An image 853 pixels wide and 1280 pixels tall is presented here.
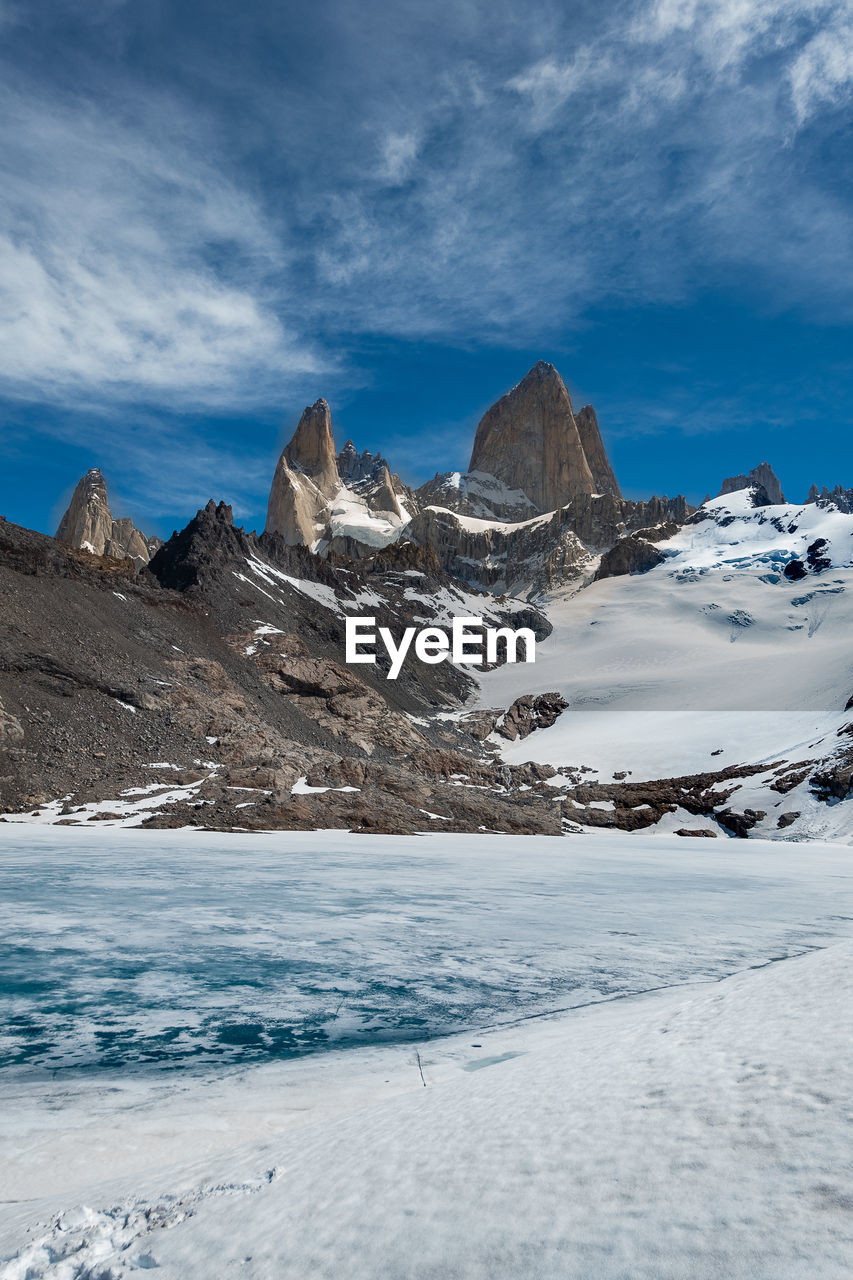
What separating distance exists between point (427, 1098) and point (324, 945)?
6747 mm

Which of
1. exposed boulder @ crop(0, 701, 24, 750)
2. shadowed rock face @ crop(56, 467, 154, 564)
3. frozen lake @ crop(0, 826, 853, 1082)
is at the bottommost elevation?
frozen lake @ crop(0, 826, 853, 1082)

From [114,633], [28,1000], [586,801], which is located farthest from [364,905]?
[586,801]

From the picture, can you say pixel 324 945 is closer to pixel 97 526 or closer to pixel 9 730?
pixel 9 730

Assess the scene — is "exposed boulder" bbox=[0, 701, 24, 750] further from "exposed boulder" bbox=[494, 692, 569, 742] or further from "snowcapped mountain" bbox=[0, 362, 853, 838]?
"exposed boulder" bbox=[494, 692, 569, 742]

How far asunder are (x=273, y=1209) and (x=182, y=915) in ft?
35.6

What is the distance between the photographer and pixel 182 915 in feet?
40.7

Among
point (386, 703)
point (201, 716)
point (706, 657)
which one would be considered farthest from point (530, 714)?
point (201, 716)

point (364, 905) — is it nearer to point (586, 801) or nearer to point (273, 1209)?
point (273, 1209)

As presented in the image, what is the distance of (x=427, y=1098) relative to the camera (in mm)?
3848

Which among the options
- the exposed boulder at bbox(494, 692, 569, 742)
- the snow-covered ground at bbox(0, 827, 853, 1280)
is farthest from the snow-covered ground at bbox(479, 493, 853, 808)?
the snow-covered ground at bbox(0, 827, 853, 1280)

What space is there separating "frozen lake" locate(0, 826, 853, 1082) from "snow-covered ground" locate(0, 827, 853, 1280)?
63 millimetres

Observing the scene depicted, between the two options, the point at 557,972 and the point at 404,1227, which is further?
the point at 557,972

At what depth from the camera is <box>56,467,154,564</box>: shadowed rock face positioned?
165m

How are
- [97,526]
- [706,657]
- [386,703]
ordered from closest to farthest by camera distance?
[386,703]
[706,657]
[97,526]
